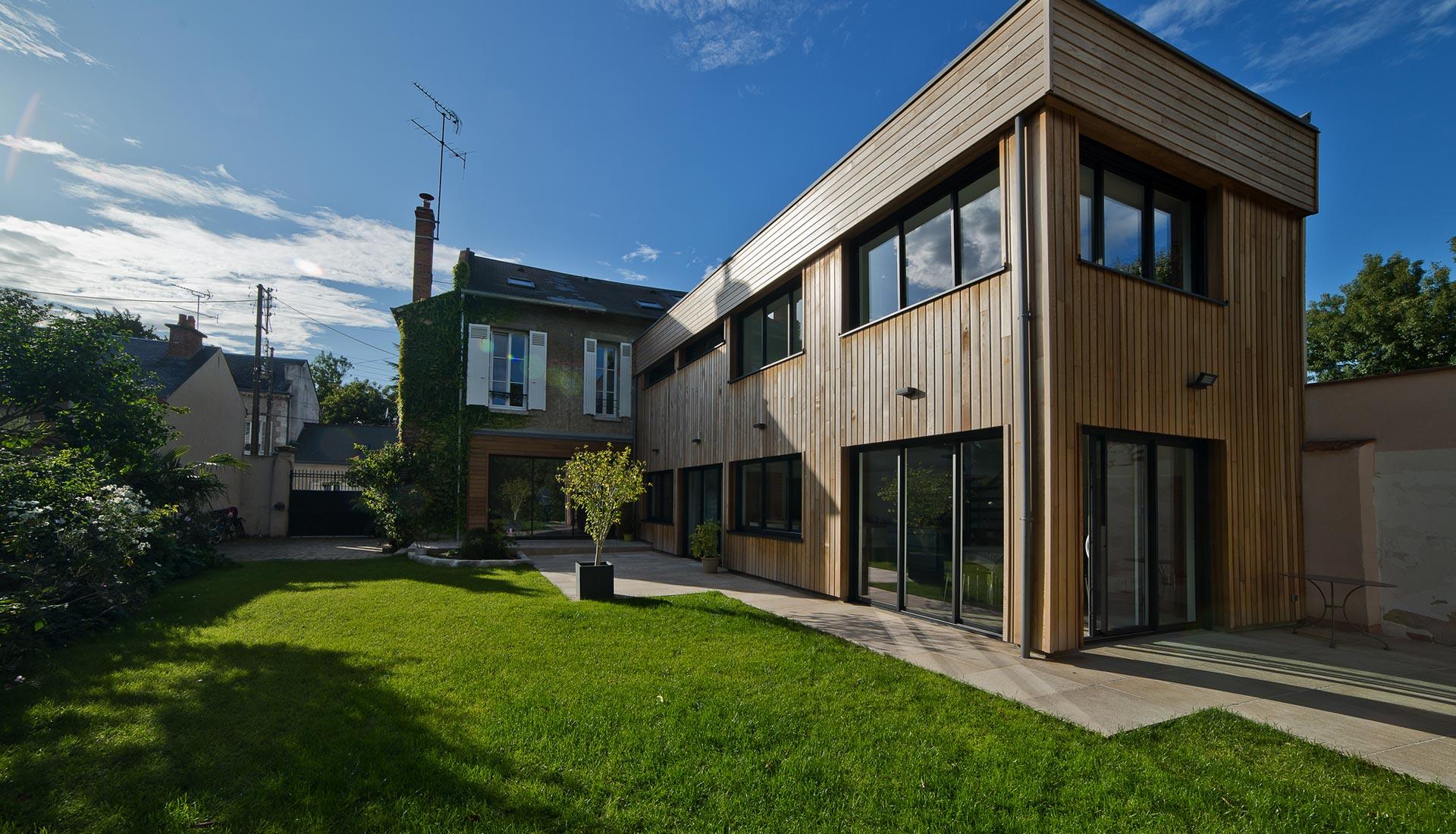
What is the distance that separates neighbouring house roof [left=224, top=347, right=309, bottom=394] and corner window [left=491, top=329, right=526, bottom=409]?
19981 millimetres

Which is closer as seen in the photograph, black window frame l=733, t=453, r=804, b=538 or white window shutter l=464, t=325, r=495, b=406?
black window frame l=733, t=453, r=804, b=538

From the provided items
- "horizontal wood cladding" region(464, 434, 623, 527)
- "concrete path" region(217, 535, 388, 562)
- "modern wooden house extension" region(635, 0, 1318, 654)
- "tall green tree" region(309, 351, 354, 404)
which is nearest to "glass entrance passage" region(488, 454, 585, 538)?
"horizontal wood cladding" region(464, 434, 623, 527)

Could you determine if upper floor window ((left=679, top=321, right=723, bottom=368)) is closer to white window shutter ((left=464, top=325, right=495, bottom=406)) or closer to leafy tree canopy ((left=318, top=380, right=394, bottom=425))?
white window shutter ((left=464, top=325, right=495, bottom=406))

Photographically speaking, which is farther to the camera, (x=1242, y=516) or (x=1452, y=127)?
(x=1452, y=127)

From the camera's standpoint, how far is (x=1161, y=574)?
20.2 feet

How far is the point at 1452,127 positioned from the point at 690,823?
1628 centimetres

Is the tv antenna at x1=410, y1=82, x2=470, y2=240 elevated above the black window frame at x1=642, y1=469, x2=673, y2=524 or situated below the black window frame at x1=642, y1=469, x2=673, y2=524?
above

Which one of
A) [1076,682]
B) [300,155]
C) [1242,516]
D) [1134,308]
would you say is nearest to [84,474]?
[300,155]

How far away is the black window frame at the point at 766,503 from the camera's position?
907 centimetres

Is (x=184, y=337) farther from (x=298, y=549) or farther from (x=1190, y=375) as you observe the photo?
(x=1190, y=375)

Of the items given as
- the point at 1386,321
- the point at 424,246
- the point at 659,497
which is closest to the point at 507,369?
the point at 424,246

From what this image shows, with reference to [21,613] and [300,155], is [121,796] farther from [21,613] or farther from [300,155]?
[300,155]

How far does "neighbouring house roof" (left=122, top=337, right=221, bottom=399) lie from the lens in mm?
14344

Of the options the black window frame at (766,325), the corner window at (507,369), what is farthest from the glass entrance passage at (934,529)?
the corner window at (507,369)
